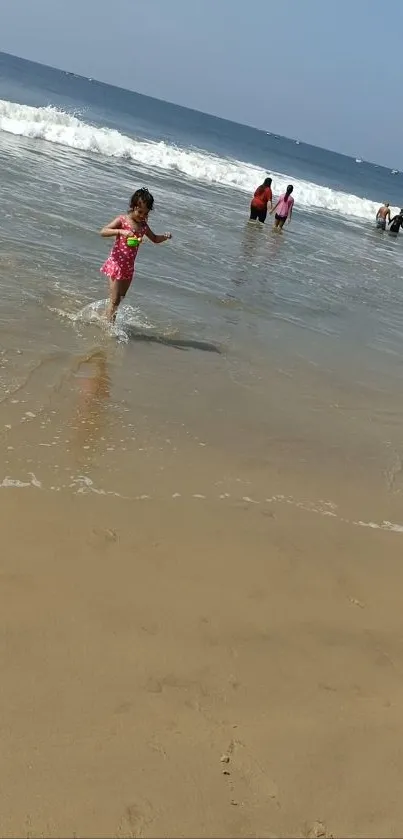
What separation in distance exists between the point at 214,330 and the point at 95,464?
11.9ft

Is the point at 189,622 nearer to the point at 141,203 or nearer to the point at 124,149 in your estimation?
the point at 141,203

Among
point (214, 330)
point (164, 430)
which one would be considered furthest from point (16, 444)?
point (214, 330)

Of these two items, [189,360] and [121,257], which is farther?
[121,257]

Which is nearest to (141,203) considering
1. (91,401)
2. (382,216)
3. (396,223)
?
(91,401)

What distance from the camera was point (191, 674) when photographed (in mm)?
2648

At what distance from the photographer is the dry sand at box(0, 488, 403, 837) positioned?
214 centimetres

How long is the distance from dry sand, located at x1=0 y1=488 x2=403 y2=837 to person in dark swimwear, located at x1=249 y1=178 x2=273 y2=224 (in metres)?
14.4

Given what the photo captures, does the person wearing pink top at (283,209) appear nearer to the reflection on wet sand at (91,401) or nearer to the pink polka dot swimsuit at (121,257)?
the pink polka dot swimsuit at (121,257)

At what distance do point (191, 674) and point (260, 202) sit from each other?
1570cm

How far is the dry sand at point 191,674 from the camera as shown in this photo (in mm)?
2145

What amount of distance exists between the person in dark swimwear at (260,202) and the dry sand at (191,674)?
14.4 metres

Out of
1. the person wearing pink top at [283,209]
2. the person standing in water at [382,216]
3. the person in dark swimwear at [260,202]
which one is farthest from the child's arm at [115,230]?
the person standing in water at [382,216]

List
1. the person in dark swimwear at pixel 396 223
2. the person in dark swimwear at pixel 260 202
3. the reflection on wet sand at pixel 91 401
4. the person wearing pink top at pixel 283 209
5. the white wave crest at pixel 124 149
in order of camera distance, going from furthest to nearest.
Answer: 1. the person in dark swimwear at pixel 396 223
2. the white wave crest at pixel 124 149
3. the person wearing pink top at pixel 283 209
4. the person in dark swimwear at pixel 260 202
5. the reflection on wet sand at pixel 91 401

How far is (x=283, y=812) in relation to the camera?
218 cm
